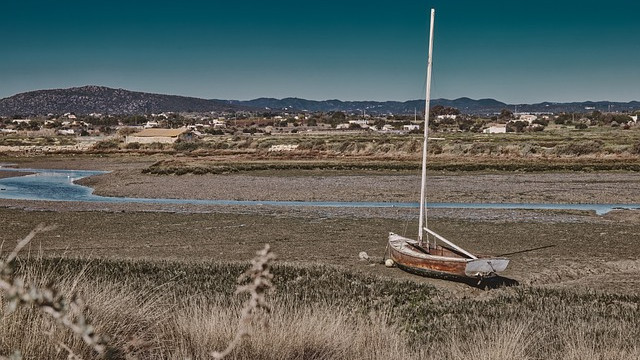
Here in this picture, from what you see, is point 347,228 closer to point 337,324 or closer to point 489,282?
point 489,282

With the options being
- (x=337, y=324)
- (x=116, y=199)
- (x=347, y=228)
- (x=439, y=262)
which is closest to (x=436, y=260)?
(x=439, y=262)

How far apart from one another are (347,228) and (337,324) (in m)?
17.9

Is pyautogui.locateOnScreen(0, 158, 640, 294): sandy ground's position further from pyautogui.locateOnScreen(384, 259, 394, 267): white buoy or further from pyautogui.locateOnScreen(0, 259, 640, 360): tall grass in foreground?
pyautogui.locateOnScreen(0, 259, 640, 360): tall grass in foreground

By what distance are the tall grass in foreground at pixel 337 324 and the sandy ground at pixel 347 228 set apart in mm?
2093

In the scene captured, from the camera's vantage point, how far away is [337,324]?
783 cm

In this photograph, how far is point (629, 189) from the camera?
40.1 metres

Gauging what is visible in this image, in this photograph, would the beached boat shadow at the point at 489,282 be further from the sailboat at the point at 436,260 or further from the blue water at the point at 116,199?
the blue water at the point at 116,199

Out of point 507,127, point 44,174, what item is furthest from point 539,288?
point 507,127

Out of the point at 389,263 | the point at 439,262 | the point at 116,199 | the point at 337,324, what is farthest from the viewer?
the point at 116,199

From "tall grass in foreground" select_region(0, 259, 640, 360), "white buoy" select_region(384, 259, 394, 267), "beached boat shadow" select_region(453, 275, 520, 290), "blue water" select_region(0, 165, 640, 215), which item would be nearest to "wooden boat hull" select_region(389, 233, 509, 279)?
"white buoy" select_region(384, 259, 394, 267)

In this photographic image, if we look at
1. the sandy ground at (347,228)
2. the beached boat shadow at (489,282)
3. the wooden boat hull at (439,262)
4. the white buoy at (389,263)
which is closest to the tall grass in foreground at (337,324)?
the beached boat shadow at (489,282)

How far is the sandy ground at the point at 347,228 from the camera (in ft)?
63.1

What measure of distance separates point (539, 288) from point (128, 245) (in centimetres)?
1291

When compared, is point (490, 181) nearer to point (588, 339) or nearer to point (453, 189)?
point (453, 189)
